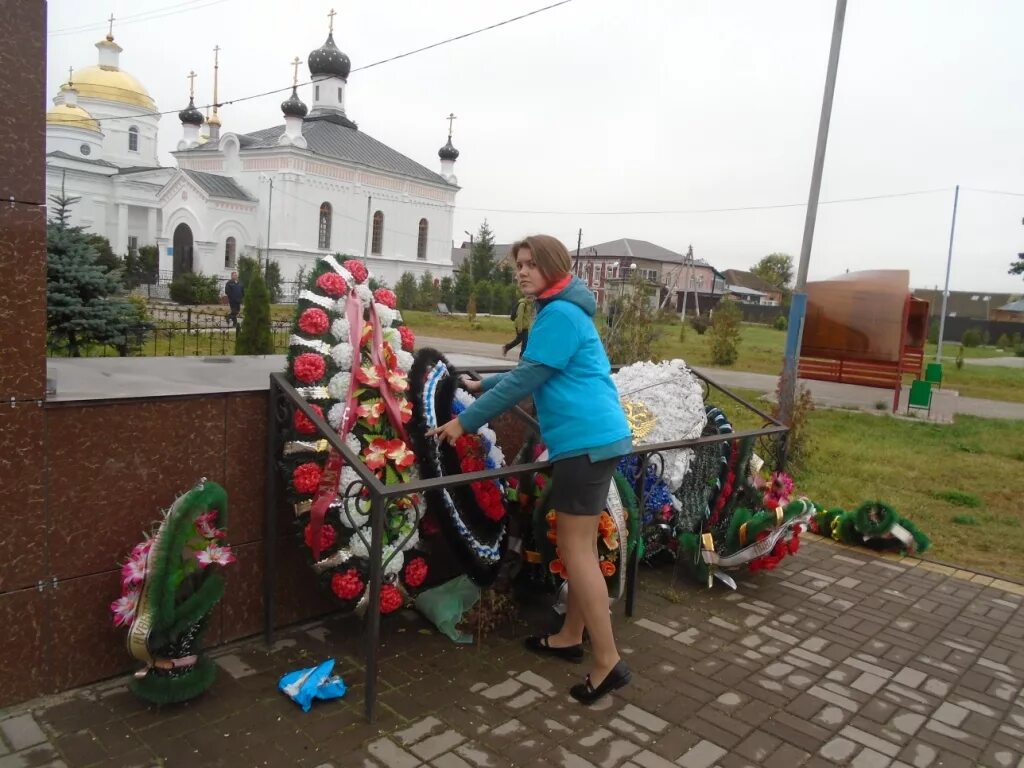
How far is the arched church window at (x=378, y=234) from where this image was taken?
48.1 metres

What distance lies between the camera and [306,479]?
9.67 ft

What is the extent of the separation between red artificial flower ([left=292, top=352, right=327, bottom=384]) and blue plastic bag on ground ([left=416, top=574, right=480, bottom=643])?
46.6 inches

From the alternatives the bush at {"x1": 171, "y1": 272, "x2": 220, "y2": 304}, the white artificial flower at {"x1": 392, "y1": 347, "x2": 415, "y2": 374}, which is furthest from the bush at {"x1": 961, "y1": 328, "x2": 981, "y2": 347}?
the white artificial flower at {"x1": 392, "y1": 347, "x2": 415, "y2": 374}

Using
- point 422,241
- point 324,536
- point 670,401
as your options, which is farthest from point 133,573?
point 422,241

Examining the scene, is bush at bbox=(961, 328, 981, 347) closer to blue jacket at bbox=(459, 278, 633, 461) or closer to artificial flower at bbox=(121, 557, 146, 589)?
blue jacket at bbox=(459, 278, 633, 461)

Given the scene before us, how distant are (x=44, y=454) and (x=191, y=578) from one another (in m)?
0.62

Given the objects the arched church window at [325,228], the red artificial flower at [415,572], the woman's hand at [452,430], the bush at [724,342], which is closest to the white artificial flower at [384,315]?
the woman's hand at [452,430]

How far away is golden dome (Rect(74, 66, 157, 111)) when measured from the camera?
48.9 m

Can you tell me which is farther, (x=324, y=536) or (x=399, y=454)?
(x=399, y=454)

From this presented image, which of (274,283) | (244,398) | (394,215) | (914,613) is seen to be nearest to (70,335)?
(244,398)

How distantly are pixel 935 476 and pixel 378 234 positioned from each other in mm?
43838

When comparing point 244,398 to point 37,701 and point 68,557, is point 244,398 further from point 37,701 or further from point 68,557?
point 37,701

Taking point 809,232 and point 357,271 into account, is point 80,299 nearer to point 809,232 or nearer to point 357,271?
point 357,271

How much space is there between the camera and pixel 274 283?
37281 mm
